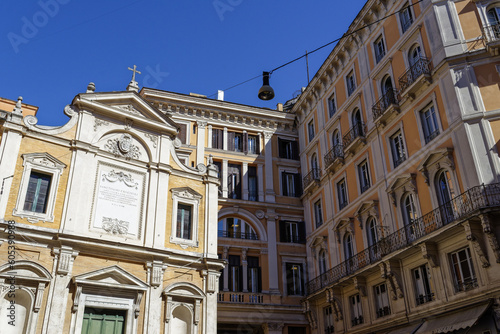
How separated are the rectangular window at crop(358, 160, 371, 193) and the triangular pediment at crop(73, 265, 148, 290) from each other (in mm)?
12001

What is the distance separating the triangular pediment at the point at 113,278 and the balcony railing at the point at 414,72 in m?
14.3

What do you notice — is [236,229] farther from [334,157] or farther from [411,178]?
[411,178]

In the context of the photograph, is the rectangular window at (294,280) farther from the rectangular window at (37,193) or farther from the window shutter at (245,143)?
the rectangular window at (37,193)

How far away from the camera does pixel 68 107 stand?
65.3 ft

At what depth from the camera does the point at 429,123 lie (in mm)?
20172

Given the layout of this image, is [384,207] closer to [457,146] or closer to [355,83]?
[457,146]

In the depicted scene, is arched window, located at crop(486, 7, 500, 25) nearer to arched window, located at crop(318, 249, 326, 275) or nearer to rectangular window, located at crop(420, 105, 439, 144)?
rectangular window, located at crop(420, 105, 439, 144)

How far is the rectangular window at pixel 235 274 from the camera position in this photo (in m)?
26.8

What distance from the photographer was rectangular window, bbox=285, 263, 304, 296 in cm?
2788

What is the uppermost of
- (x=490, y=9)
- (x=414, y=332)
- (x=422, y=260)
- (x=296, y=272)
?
(x=490, y=9)

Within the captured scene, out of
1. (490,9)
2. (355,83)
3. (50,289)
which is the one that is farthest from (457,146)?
(50,289)

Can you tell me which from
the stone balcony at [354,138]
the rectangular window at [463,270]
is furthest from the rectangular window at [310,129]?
the rectangular window at [463,270]

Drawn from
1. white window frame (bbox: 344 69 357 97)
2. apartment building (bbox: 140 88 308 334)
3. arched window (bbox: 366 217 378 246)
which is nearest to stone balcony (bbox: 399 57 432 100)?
white window frame (bbox: 344 69 357 97)

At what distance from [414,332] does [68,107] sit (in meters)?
16.6
